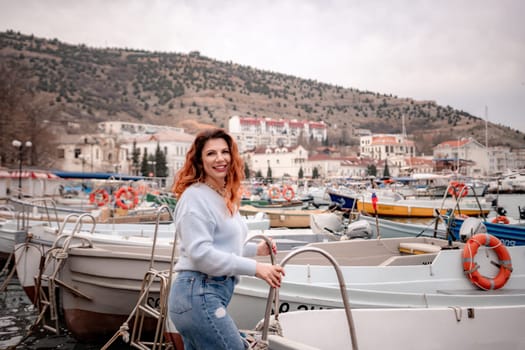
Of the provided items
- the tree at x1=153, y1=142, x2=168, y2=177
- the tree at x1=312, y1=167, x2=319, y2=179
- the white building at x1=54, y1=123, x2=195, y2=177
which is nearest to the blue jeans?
the white building at x1=54, y1=123, x2=195, y2=177

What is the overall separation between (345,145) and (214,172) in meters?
173

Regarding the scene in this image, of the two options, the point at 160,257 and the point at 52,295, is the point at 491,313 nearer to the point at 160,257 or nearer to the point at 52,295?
the point at 160,257

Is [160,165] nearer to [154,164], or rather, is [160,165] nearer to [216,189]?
[154,164]

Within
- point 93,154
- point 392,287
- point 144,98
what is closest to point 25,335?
point 392,287

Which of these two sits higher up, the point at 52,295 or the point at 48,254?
the point at 48,254

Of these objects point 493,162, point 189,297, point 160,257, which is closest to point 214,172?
point 189,297

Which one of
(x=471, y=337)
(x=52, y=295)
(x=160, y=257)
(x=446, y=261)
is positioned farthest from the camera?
(x=52, y=295)

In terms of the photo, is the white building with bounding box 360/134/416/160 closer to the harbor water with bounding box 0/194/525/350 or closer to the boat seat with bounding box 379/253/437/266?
the harbor water with bounding box 0/194/525/350

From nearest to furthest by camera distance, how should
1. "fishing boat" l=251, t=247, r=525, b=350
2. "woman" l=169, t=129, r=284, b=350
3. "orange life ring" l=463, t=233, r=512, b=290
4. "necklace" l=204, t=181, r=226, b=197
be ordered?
"woman" l=169, t=129, r=284, b=350 < "necklace" l=204, t=181, r=226, b=197 < "fishing boat" l=251, t=247, r=525, b=350 < "orange life ring" l=463, t=233, r=512, b=290

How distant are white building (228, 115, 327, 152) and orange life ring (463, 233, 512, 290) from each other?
A: 14458 centimetres

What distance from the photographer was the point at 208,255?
218 cm

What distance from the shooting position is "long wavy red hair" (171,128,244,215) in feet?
8.03

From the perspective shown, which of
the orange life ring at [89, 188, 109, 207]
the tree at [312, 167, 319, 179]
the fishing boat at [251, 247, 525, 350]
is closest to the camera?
the fishing boat at [251, 247, 525, 350]

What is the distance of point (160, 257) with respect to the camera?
6.25 metres
